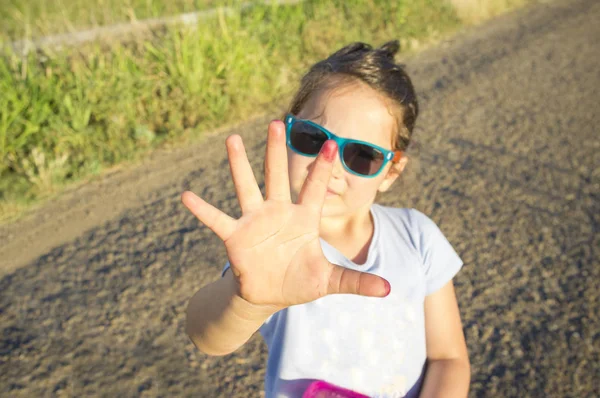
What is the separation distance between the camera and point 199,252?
10.9 ft

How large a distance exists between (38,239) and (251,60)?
2904mm

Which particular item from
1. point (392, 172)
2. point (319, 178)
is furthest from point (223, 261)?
point (319, 178)

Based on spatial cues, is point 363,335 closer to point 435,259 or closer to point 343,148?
point 435,259

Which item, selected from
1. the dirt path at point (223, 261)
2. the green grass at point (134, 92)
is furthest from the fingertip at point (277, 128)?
the green grass at point (134, 92)

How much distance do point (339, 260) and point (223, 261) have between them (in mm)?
1947

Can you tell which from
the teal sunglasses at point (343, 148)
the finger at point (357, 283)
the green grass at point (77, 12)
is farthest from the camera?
the green grass at point (77, 12)

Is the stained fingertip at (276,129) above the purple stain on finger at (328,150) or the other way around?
above

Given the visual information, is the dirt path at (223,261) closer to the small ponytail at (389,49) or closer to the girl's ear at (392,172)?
the girl's ear at (392,172)

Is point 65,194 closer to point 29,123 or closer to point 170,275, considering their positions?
point 29,123

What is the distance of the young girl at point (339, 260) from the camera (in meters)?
1.06

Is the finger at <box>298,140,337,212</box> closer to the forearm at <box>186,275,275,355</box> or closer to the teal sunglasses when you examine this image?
the forearm at <box>186,275,275,355</box>

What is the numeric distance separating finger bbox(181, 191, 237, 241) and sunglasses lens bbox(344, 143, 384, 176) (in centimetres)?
52

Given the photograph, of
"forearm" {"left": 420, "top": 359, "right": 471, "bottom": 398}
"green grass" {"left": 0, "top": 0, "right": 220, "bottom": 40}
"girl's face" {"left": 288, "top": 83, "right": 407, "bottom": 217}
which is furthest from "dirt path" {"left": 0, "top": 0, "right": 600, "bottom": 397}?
"green grass" {"left": 0, "top": 0, "right": 220, "bottom": 40}

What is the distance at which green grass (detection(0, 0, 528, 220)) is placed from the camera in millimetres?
4137
